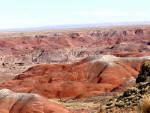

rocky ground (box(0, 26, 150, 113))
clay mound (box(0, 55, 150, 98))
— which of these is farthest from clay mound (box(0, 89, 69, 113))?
clay mound (box(0, 55, 150, 98))

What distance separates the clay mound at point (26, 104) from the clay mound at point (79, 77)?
2294 cm

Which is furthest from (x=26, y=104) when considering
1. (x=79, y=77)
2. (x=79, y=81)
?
(x=79, y=77)

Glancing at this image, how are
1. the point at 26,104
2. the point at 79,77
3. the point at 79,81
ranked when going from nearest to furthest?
1. the point at 26,104
2. the point at 79,81
3. the point at 79,77

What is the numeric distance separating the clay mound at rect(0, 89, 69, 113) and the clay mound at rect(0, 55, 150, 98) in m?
22.9

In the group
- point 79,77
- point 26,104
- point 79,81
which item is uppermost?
point 26,104

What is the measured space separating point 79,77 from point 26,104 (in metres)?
36.5

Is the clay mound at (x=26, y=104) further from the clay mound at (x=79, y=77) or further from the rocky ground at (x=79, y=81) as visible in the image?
the clay mound at (x=79, y=77)

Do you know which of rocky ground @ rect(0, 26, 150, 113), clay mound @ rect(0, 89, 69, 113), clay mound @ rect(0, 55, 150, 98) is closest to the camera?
rocky ground @ rect(0, 26, 150, 113)

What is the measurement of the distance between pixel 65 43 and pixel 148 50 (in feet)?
214

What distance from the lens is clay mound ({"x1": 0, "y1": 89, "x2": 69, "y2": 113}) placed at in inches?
1271

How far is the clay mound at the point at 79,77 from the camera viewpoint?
59031 millimetres

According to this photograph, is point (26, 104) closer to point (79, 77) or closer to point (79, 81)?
point (79, 81)

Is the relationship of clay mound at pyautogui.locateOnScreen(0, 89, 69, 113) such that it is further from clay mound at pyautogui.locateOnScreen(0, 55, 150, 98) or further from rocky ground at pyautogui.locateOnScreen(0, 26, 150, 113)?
clay mound at pyautogui.locateOnScreen(0, 55, 150, 98)

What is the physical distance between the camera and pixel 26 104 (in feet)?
109
